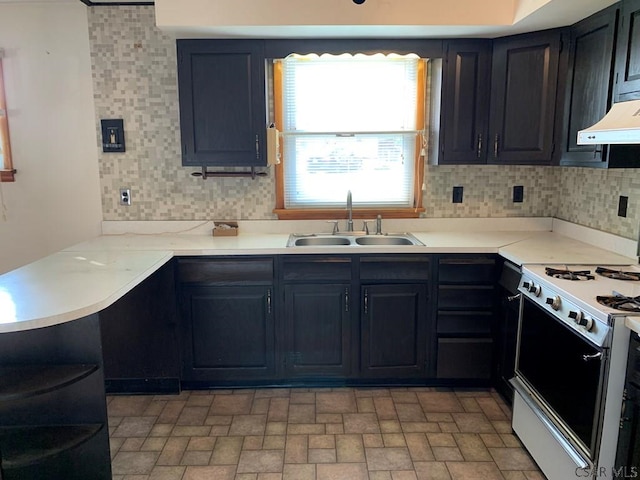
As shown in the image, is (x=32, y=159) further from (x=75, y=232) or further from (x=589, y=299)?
(x=589, y=299)

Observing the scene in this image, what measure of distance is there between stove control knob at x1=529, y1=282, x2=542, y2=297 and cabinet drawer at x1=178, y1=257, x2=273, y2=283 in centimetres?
142

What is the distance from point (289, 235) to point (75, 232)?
1491 mm

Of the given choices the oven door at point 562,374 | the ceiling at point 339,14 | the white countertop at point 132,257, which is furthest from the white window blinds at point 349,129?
the oven door at point 562,374

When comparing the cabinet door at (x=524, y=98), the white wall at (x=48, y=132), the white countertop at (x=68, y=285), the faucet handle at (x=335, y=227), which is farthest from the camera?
the faucet handle at (x=335, y=227)

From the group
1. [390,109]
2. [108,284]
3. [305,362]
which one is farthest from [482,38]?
[108,284]

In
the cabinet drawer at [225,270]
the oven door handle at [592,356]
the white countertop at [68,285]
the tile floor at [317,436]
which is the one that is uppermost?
the white countertop at [68,285]

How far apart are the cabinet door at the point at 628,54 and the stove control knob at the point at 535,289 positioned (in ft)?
3.04

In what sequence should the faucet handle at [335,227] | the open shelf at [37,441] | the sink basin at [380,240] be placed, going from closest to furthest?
the open shelf at [37,441] < the sink basin at [380,240] < the faucet handle at [335,227]

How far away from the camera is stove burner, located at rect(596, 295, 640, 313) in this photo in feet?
5.83

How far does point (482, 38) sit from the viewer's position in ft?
9.97

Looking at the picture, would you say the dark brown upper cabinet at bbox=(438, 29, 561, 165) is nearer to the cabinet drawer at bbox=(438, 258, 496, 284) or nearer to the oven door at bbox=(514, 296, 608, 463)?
the cabinet drawer at bbox=(438, 258, 496, 284)

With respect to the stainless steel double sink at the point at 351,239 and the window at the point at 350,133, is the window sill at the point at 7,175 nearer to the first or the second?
the window at the point at 350,133

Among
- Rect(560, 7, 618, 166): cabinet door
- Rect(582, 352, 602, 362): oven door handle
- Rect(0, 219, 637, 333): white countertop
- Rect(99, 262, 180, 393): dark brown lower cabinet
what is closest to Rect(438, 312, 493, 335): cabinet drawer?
Rect(0, 219, 637, 333): white countertop

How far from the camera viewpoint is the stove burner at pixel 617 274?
223cm
